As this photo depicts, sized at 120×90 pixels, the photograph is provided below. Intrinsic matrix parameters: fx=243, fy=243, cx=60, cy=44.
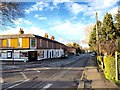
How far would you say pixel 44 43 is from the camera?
55719 mm

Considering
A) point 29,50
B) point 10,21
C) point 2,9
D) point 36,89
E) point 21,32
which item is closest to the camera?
point 36,89

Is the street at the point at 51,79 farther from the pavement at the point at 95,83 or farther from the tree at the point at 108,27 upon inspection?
the tree at the point at 108,27

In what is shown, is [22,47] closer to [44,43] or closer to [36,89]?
[44,43]

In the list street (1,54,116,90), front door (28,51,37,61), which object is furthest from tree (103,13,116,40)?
street (1,54,116,90)

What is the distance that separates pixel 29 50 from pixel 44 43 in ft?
30.2

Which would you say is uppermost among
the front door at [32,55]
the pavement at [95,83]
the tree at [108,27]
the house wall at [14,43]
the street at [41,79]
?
the tree at [108,27]

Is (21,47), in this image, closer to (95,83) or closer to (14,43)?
(14,43)

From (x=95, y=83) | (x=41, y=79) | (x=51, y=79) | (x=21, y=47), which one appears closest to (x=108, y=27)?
(x=21, y=47)

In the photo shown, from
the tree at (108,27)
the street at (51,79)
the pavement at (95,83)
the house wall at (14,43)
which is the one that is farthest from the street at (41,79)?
the house wall at (14,43)

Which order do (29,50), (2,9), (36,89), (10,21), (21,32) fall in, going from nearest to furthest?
(36,89) < (2,9) < (10,21) < (29,50) < (21,32)

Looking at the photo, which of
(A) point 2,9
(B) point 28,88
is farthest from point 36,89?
(A) point 2,9

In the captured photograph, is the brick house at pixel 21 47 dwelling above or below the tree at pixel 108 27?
below

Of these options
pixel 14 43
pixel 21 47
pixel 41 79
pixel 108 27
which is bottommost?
pixel 41 79

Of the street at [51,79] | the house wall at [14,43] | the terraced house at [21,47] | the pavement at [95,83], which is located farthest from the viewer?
the house wall at [14,43]
